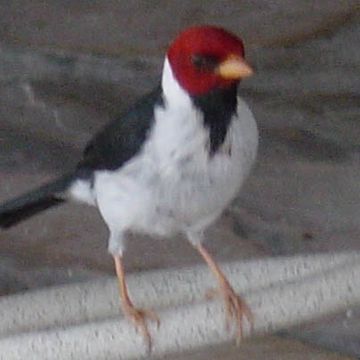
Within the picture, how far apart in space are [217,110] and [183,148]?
0.04 meters

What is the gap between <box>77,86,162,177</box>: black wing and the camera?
3.03 ft

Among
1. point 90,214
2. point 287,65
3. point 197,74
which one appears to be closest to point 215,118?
point 197,74

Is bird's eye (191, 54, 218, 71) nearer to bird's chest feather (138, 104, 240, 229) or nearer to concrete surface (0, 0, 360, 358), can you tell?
bird's chest feather (138, 104, 240, 229)

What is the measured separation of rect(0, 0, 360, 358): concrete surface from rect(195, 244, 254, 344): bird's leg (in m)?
0.23

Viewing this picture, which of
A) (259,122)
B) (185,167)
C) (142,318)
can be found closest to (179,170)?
(185,167)

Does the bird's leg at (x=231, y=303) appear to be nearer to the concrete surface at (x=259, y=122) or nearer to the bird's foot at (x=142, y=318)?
the bird's foot at (x=142, y=318)

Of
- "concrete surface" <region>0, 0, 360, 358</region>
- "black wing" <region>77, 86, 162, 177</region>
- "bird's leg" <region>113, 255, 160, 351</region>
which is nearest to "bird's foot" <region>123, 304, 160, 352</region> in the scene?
"bird's leg" <region>113, 255, 160, 351</region>

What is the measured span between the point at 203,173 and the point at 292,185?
0.42m

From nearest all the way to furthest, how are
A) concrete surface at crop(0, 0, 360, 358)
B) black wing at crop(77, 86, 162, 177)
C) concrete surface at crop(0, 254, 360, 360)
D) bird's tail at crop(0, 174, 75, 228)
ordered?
concrete surface at crop(0, 254, 360, 360) < black wing at crop(77, 86, 162, 177) < bird's tail at crop(0, 174, 75, 228) < concrete surface at crop(0, 0, 360, 358)

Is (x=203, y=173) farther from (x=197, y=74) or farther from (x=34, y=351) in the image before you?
(x=34, y=351)

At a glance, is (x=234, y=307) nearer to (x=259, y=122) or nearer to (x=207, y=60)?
(x=207, y=60)

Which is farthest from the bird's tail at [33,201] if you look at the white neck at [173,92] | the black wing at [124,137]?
the white neck at [173,92]

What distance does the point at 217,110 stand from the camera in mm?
896

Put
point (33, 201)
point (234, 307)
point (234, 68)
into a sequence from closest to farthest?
point (234, 68)
point (234, 307)
point (33, 201)
